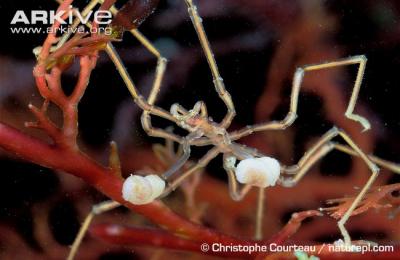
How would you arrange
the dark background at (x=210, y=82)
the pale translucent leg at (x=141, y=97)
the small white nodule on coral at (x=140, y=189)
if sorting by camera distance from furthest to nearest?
the dark background at (x=210, y=82) → the pale translucent leg at (x=141, y=97) → the small white nodule on coral at (x=140, y=189)

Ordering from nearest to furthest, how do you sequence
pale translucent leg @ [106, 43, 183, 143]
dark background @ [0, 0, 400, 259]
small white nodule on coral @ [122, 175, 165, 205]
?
1. small white nodule on coral @ [122, 175, 165, 205]
2. pale translucent leg @ [106, 43, 183, 143]
3. dark background @ [0, 0, 400, 259]

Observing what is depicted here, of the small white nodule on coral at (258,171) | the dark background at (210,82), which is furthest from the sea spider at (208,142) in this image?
the dark background at (210,82)

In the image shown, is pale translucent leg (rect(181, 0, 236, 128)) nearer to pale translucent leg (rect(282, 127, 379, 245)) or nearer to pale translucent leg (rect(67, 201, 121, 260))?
pale translucent leg (rect(282, 127, 379, 245))

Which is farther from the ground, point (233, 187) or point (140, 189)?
point (233, 187)

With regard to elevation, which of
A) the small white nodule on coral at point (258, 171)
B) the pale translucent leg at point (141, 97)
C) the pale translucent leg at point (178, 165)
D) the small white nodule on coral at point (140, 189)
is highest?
the pale translucent leg at point (141, 97)

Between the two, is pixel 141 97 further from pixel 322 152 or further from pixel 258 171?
pixel 322 152

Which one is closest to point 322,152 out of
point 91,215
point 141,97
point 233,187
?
point 233,187

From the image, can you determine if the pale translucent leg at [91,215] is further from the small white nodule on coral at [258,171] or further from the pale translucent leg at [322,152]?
the pale translucent leg at [322,152]

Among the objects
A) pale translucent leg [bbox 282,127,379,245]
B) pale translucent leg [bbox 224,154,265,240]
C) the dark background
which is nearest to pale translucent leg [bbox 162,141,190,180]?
pale translucent leg [bbox 224,154,265,240]
